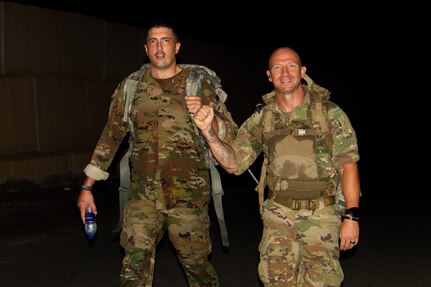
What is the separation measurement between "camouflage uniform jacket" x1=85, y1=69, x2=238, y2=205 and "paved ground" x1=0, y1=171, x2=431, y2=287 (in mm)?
1611

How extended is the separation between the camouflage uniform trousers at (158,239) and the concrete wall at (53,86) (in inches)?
215

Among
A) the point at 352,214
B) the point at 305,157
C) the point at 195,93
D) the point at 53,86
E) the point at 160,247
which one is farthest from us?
the point at 53,86

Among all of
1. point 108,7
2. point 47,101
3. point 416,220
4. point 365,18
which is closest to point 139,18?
point 108,7

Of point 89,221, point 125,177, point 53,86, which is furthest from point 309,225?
point 53,86

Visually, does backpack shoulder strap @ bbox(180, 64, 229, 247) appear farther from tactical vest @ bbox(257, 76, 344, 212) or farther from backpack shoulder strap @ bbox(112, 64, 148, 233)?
tactical vest @ bbox(257, 76, 344, 212)

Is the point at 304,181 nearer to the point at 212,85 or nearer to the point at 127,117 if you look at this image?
the point at 212,85

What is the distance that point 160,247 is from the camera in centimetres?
673

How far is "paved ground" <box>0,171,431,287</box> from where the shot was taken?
18.5 ft

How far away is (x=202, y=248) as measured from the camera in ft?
13.7

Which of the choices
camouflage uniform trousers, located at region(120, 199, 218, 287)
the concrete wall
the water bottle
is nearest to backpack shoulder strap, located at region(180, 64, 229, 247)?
camouflage uniform trousers, located at region(120, 199, 218, 287)

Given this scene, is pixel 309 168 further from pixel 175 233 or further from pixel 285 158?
pixel 175 233

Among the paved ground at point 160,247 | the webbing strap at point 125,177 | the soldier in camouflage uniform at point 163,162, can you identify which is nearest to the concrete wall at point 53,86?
the paved ground at point 160,247

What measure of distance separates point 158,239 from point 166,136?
2.14ft

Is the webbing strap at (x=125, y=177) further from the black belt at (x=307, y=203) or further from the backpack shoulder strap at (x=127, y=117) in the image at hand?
the black belt at (x=307, y=203)
